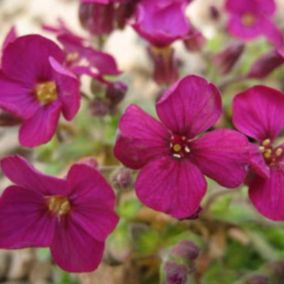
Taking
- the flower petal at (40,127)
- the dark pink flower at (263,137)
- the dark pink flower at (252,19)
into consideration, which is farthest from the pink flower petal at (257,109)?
the dark pink flower at (252,19)

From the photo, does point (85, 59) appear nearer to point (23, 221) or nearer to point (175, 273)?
point (23, 221)

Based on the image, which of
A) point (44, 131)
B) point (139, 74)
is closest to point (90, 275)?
point (44, 131)

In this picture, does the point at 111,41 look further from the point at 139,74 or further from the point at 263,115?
the point at 263,115

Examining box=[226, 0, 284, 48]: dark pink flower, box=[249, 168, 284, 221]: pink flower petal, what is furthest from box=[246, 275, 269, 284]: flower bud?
box=[226, 0, 284, 48]: dark pink flower

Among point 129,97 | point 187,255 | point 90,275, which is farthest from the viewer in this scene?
point 129,97

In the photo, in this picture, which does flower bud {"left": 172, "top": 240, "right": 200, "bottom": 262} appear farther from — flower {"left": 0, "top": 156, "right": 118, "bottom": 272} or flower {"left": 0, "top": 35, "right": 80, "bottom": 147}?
flower {"left": 0, "top": 35, "right": 80, "bottom": 147}

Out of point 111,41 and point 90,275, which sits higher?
point 111,41

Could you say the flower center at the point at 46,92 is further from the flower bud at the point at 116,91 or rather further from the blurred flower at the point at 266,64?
the blurred flower at the point at 266,64
